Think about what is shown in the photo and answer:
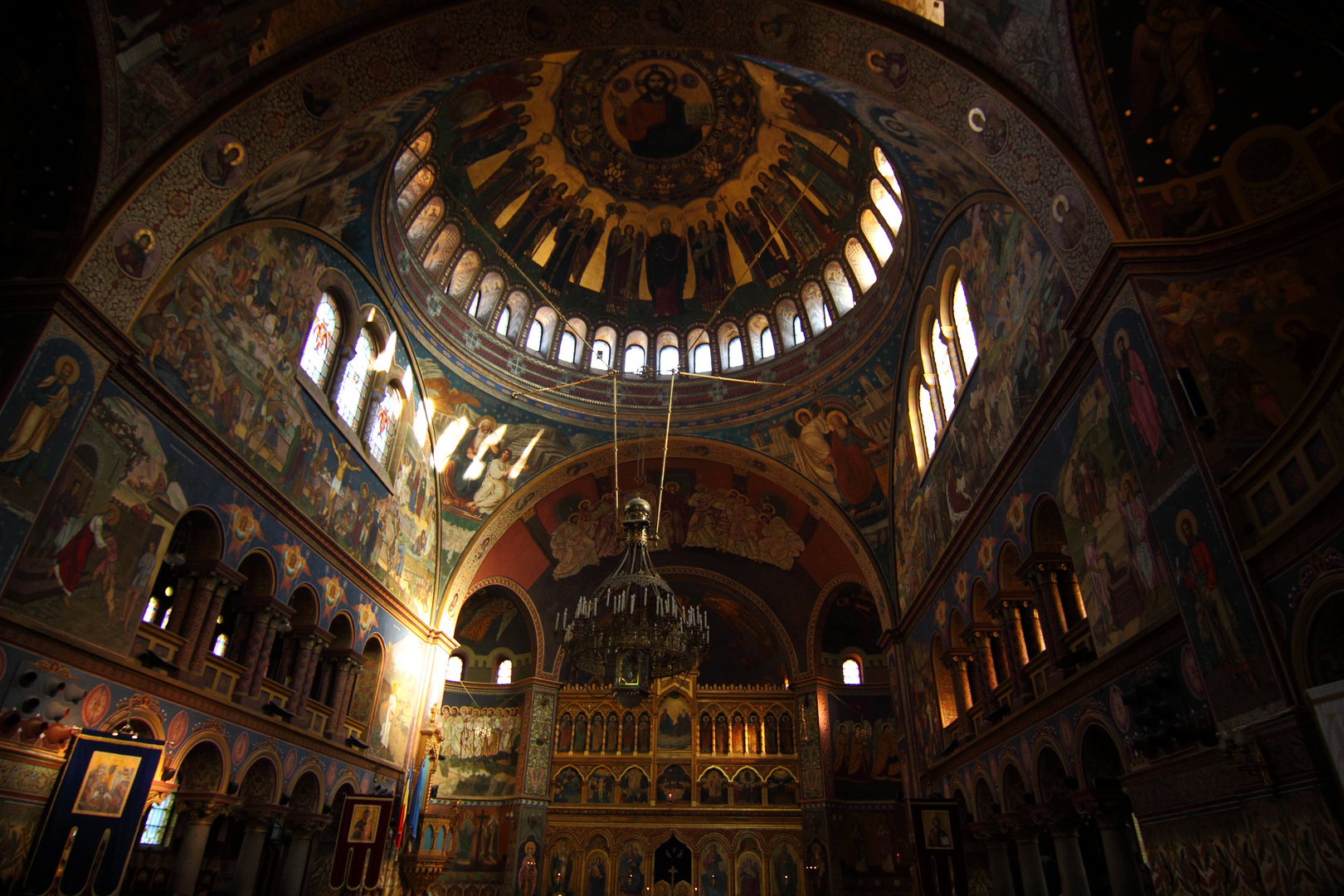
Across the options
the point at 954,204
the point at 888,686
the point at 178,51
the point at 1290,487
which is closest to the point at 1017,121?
the point at 954,204

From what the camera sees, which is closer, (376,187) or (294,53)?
(294,53)

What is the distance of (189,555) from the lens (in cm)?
1291

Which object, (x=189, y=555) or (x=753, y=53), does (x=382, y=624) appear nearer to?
(x=189, y=555)

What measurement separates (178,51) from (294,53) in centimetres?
153

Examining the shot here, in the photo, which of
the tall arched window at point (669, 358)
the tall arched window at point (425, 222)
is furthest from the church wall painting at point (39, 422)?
the tall arched window at point (669, 358)

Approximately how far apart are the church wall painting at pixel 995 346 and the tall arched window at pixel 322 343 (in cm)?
1259

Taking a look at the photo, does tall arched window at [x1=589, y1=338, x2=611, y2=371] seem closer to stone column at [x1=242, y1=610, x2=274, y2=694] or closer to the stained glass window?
the stained glass window

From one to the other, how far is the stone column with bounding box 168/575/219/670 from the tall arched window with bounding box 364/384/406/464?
5.48m

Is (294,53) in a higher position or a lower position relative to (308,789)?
higher

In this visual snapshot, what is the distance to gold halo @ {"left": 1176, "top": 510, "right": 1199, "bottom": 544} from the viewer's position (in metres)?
7.33

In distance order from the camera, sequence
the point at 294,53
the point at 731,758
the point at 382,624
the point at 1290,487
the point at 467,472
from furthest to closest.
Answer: the point at 731,758 → the point at 467,472 → the point at 382,624 → the point at 294,53 → the point at 1290,487

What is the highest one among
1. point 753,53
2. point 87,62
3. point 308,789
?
point 753,53

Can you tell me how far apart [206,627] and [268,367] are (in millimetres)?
4590

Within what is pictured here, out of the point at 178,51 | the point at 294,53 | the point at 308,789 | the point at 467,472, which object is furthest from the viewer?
the point at 467,472
